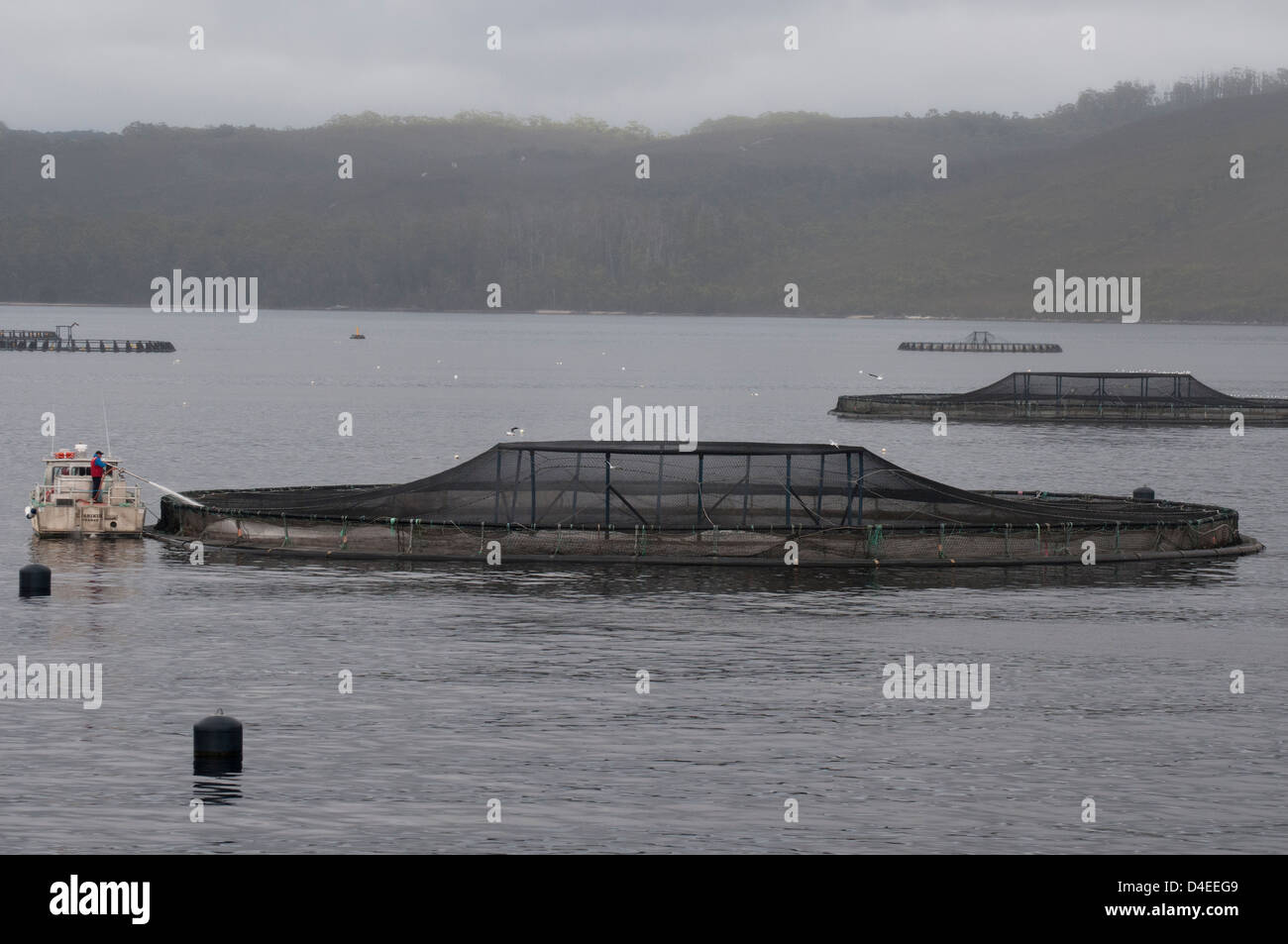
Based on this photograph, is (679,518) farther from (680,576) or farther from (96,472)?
(96,472)

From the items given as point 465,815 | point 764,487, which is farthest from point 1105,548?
point 465,815

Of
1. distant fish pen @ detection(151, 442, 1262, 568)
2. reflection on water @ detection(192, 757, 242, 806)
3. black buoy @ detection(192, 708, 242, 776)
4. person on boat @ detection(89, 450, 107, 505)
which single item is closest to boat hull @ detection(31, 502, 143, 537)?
person on boat @ detection(89, 450, 107, 505)

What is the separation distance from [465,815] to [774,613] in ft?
94.9

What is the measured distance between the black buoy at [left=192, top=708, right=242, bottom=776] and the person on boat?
→ 42.3 metres

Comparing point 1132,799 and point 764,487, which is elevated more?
point 764,487

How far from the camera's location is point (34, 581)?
7231 cm

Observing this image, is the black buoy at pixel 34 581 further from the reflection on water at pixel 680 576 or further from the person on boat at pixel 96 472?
the person on boat at pixel 96 472

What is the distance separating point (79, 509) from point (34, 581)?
16.1m

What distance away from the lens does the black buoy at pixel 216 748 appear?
44.8 metres

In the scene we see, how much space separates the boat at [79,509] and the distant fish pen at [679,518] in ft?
18.5

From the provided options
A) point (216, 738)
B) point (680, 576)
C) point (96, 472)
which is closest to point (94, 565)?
point (96, 472)

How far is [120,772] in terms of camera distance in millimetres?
45094

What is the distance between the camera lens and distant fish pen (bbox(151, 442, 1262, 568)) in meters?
79.8
